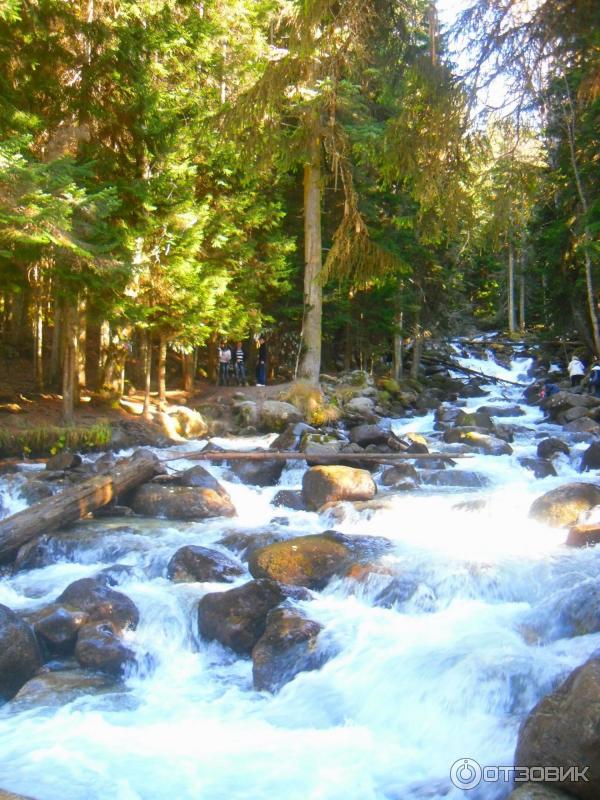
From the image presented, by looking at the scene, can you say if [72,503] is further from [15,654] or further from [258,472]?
[258,472]

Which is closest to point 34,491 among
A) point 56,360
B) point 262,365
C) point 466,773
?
point 466,773

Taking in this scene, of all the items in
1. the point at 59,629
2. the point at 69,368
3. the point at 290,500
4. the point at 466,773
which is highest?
the point at 69,368

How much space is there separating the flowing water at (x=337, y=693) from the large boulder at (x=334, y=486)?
8.09ft

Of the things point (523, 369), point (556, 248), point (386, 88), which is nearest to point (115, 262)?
point (386, 88)

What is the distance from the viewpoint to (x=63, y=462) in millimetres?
13555

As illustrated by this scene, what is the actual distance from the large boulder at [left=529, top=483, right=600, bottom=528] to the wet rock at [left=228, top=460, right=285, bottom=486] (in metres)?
5.12

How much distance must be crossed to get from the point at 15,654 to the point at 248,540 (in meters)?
3.73

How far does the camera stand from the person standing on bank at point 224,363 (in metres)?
23.7

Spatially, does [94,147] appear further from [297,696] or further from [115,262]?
[297,696]

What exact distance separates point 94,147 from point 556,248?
16.5 meters

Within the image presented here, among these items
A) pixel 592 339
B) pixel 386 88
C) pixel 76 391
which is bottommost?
pixel 76 391

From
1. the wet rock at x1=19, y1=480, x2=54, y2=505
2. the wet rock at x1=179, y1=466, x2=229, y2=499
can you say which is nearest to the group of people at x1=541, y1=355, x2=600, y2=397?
the wet rock at x1=179, y1=466, x2=229, y2=499

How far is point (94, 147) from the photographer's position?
15.5 metres

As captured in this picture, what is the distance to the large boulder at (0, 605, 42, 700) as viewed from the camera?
21.4 ft
